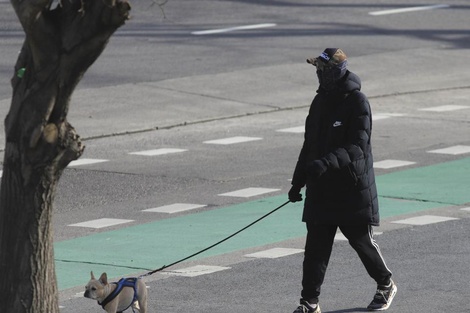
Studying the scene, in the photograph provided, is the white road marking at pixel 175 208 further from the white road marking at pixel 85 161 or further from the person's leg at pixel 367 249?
the person's leg at pixel 367 249

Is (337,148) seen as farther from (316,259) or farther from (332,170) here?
(316,259)

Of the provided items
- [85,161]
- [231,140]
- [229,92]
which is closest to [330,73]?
[85,161]

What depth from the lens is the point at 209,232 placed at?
1245cm

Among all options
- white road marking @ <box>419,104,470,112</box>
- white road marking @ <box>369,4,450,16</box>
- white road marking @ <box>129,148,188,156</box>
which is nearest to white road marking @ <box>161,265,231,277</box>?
white road marking @ <box>129,148,188,156</box>

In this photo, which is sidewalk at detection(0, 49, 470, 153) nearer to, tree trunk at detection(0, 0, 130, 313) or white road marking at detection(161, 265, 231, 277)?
white road marking at detection(161, 265, 231, 277)

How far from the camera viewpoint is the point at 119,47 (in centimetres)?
2428

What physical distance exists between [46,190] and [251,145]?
9.68 m

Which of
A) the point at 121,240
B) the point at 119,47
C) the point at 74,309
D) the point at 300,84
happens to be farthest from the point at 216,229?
the point at 119,47

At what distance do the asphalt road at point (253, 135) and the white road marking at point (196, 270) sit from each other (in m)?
0.10

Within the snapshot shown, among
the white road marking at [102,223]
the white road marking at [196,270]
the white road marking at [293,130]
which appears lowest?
the white road marking at [293,130]

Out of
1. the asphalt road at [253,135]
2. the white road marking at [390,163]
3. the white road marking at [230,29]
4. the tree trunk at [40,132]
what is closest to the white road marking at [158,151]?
the asphalt road at [253,135]

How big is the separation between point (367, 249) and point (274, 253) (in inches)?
86.0

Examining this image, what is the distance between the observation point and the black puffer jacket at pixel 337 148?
9.24 m

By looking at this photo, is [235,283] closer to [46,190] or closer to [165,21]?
[46,190]
